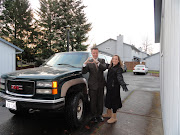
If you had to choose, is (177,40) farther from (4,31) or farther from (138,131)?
(4,31)

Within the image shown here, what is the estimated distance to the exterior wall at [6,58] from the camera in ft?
32.7

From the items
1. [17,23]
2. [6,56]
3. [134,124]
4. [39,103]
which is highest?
[17,23]

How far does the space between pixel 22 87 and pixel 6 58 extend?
8.98m

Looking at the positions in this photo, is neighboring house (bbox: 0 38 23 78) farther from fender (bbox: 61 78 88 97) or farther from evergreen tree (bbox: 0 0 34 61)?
evergreen tree (bbox: 0 0 34 61)

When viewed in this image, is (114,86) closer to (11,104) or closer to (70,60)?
(70,60)

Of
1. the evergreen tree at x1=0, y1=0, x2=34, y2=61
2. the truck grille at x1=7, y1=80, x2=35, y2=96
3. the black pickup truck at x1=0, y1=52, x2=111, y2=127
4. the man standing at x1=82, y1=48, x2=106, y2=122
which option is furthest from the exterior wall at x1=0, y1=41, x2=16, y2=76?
the evergreen tree at x1=0, y1=0, x2=34, y2=61

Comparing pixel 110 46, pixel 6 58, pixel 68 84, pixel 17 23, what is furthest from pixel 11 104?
pixel 110 46

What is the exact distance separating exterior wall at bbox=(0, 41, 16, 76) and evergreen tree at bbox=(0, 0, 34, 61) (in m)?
13.5

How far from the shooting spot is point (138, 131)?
3.20m

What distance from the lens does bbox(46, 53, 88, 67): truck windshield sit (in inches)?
162

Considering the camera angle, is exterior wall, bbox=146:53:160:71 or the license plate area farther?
exterior wall, bbox=146:53:160:71

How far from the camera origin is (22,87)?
290cm

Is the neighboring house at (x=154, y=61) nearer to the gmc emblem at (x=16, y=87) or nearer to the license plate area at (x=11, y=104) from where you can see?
the gmc emblem at (x=16, y=87)

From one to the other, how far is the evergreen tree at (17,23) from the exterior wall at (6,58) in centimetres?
1351
